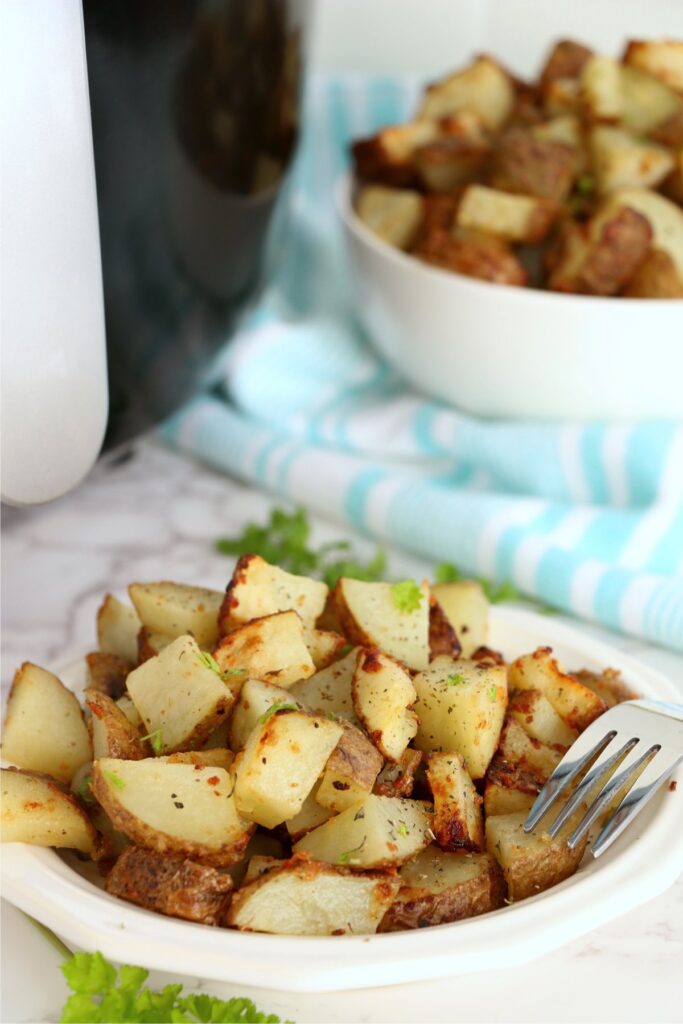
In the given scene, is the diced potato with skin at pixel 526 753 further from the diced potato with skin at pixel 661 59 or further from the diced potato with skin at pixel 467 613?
the diced potato with skin at pixel 661 59

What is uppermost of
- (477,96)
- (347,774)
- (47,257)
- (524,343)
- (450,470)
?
(47,257)

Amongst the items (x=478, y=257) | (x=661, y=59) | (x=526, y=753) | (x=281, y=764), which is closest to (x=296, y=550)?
(x=478, y=257)

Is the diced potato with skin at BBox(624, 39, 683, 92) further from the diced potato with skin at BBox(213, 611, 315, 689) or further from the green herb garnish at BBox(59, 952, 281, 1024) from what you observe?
the green herb garnish at BBox(59, 952, 281, 1024)

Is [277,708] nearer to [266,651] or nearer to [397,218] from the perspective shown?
[266,651]

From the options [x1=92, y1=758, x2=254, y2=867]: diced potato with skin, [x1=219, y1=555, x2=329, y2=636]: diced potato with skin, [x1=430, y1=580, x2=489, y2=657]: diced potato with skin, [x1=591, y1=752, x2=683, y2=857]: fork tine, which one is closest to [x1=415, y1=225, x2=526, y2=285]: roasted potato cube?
[x1=430, y1=580, x2=489, y2=657]: diced potato with skin

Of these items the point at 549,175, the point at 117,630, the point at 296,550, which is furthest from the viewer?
the point at 549,175
